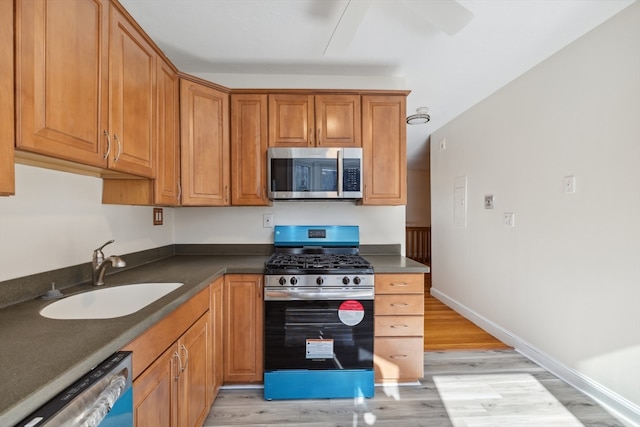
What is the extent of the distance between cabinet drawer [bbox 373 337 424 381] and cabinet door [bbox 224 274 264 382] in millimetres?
862

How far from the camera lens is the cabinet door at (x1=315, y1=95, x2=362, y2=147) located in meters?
2.20

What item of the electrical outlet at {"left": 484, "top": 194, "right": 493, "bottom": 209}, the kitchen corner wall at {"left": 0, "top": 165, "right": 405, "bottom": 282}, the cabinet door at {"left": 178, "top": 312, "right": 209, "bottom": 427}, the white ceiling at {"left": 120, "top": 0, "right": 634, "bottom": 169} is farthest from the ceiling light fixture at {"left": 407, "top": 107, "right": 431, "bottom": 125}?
the cabinet door at {"left": 178, "top": 312, "right": 209, "bottom": 427}

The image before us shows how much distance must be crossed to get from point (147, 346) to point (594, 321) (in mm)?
2686

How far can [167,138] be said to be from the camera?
6.03ft

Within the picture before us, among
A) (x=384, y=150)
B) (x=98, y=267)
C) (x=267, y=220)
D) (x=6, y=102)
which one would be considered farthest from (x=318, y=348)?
(x=6, y=102)

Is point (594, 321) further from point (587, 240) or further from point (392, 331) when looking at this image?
point (392, 331)

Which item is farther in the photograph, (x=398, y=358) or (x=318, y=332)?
(x=398, y=358)

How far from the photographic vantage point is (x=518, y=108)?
2504mm

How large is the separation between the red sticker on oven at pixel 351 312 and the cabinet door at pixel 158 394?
103 centimetres

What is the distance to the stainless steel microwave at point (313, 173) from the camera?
2135 millimetres

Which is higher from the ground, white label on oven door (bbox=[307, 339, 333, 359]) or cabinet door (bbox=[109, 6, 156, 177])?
cabinet door (bbox=[109, 6, 156, 177])

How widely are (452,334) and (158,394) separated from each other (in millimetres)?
2799

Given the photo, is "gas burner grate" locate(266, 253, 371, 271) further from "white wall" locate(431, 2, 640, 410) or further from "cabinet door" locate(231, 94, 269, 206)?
"white wall" locate(431, 2, 640, 410)

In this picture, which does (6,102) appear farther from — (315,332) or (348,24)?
(315,332)
